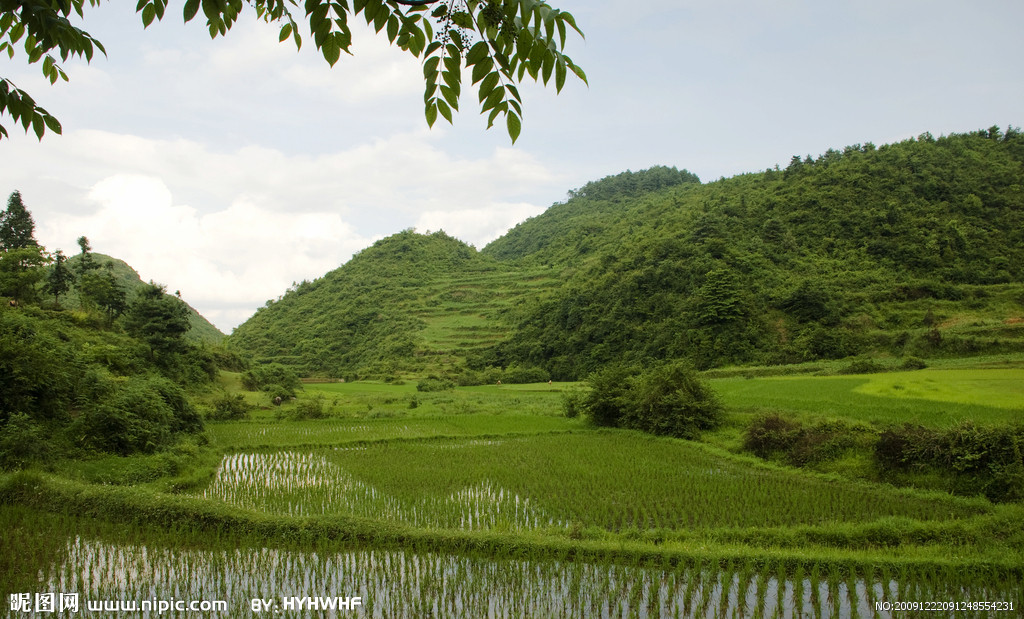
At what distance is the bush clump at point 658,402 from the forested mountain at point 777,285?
13566 millimetres

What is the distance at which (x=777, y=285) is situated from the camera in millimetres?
35906

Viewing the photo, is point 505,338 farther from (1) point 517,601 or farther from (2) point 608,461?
(1) point 517,601

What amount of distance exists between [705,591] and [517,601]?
6.64ft

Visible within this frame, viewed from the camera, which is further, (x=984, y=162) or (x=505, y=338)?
(x=505, y=338)

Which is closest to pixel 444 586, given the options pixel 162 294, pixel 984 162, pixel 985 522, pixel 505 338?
pixel 985 522

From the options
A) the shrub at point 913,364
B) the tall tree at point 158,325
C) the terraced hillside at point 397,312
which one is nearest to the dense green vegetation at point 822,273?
the shrub at point 913,364

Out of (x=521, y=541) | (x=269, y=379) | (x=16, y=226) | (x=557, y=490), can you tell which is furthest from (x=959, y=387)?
(x=16, y=226)

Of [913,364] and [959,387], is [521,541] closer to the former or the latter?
[959,387]

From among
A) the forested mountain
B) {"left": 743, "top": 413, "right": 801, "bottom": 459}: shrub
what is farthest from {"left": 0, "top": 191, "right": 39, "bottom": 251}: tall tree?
{"left": 743, "top": 413, "right": 801, "bottom": 459}: shrub

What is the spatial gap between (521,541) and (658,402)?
36.8 ft

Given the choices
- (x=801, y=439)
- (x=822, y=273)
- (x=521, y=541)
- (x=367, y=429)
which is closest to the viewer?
(x=521, y=541)

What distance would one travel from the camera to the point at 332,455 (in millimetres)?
14594

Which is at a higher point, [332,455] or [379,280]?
[379,280]

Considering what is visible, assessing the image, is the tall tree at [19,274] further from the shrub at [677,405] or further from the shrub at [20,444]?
the shrub at [677,405]
